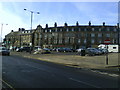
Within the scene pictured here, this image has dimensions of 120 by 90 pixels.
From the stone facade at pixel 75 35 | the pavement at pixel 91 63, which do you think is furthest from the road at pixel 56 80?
the stone facade at pixel 75 35

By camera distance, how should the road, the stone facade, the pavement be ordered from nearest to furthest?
the road
the pavement
the stone facade

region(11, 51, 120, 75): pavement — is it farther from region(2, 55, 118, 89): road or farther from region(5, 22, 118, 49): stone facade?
region(5, 22, 118, 49): stone facade

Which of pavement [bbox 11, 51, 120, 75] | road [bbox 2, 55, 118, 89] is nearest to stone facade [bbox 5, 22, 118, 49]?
pavement [bbox 11, 51, 120, 75]

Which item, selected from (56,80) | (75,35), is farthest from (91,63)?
(75,35)

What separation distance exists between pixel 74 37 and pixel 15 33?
56777 millimetres

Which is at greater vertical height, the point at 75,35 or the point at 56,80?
the point at 75,35

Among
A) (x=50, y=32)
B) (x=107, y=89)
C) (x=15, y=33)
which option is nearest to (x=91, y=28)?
(x=50, y=32)

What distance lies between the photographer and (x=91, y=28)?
346ft

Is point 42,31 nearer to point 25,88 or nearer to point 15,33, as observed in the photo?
point 15,33

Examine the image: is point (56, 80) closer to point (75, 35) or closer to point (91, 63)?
point (91, 63)

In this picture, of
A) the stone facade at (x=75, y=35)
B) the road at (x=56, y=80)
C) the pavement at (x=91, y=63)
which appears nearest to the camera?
the road at (x=56, y=80)

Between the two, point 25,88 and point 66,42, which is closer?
point 25,88

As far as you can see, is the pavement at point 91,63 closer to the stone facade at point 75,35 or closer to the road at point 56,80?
the road at point 56,80

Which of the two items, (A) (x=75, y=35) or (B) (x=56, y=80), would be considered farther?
(A) (x=75, y=35)
